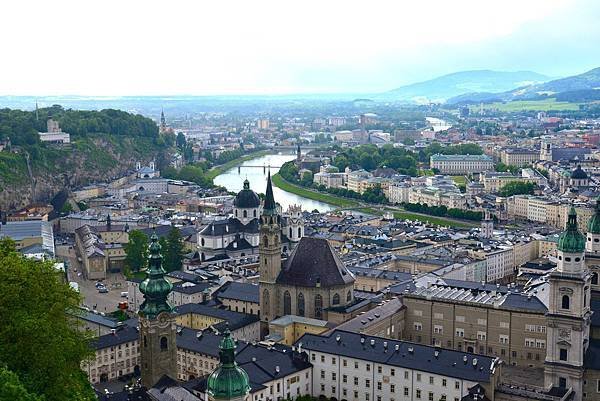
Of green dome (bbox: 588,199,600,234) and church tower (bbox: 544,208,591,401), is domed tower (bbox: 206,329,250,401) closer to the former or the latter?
church tower (bbox: 544,208,591,401)

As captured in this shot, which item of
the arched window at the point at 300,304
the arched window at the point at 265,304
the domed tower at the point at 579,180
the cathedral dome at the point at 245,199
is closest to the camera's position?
the arched window at the point at 300,304

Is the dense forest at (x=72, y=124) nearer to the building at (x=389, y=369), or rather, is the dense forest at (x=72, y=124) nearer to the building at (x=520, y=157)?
the building at (x=520, y=157)

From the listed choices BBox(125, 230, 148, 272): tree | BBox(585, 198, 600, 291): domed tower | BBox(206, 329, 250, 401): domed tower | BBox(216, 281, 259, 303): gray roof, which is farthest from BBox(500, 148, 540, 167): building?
BBox(206, 329, 250, 401): domed tower

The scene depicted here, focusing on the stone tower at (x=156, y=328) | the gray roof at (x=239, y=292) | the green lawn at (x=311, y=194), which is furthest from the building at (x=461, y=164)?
→ the stone tower at (x=156, y=328)

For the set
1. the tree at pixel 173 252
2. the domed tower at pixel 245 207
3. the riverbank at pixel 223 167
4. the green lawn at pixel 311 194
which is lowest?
the riverbank at pixel 223 167

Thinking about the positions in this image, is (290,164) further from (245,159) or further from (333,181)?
(245,159)

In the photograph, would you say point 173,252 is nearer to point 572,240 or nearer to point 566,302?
point 566,302

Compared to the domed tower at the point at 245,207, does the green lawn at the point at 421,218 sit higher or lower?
lower
